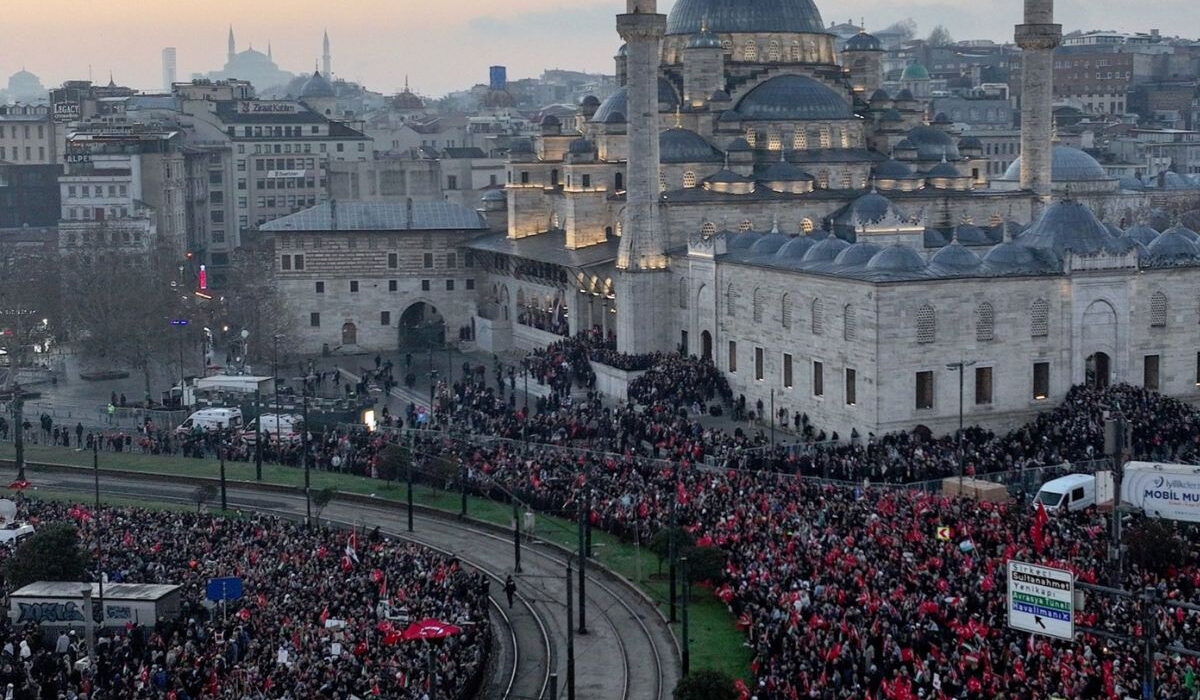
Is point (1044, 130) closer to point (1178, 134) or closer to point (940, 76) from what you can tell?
point (1178, 134)

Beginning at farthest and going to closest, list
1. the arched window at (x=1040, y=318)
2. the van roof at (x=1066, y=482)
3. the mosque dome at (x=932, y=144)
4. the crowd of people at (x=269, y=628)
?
the mosque dome at (x=932, y=144) < the arched window at (x=1040, y=318) < the van roof at (x=1066, y=482) < the crowd of people at (x=269, y=628)

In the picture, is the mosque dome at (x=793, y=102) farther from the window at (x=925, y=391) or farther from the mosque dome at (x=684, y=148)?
the window at (x=925, y=391)

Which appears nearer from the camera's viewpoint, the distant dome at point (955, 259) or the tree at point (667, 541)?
the tree at point (667, 541)

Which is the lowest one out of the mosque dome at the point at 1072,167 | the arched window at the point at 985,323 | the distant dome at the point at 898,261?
the arched window at the point at 985,323

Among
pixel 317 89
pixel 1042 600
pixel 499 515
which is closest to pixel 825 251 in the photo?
pixel 499 515

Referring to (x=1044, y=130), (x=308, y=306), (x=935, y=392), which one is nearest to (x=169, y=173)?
(x=308, y=306)

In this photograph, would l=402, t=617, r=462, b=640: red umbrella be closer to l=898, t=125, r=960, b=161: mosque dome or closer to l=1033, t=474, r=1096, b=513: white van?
l=1033, t=474, r=1096, b=513: white van

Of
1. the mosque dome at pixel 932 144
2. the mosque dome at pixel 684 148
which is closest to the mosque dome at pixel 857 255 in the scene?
the mosque dome at pixel 684 148

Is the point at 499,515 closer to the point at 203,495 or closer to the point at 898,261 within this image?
the point at 203,495
